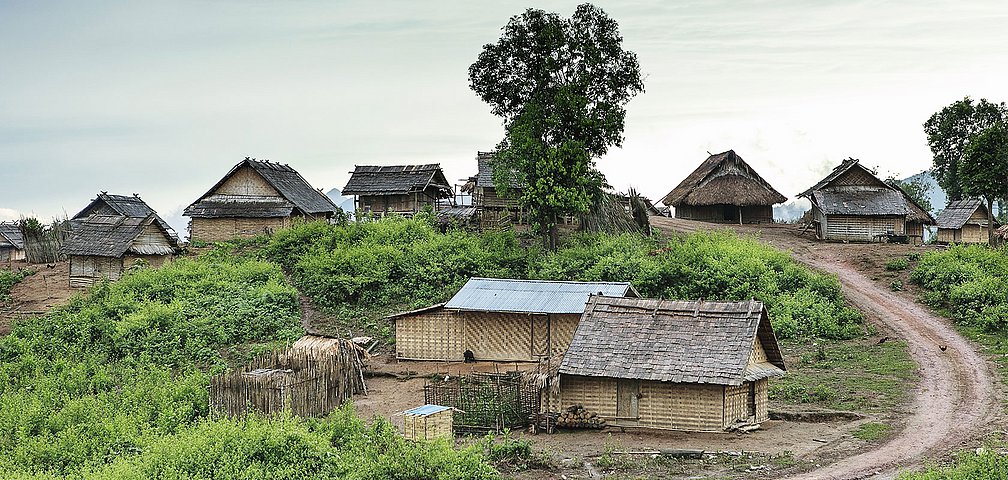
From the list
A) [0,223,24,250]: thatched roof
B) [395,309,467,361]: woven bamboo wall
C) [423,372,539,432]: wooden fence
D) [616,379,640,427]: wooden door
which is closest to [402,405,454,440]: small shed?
[423,372,539,432]: wooden fence

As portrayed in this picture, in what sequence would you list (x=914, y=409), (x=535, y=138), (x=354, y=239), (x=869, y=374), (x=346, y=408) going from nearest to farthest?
(x=346, y=408)
(x=914, y=409)
(x=869, y=374)
(x=535, y=138)
(x=354, y=239)

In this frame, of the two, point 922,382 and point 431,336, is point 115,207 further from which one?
point 922,382

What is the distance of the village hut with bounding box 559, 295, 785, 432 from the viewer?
2145 centimetres

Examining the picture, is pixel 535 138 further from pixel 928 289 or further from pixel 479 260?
pixel 928 289

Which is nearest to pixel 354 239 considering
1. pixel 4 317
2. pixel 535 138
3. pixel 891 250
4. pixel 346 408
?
pixel 535 138

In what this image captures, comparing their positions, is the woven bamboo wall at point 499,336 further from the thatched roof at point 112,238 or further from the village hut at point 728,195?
the village hut at point 728,195

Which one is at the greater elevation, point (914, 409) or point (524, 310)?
point (524, 310)

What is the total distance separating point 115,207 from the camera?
51781 millimetres

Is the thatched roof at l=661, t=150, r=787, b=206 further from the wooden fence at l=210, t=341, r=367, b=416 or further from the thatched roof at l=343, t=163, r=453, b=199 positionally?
the wooden fence at l=210, t=341, r=367, b=416

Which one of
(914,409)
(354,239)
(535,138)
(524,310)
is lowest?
(914,409)

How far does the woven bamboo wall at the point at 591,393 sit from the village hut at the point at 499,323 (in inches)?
224

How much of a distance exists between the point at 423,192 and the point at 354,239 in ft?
32.2

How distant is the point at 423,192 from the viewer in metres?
49.8

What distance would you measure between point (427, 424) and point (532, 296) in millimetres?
10032
